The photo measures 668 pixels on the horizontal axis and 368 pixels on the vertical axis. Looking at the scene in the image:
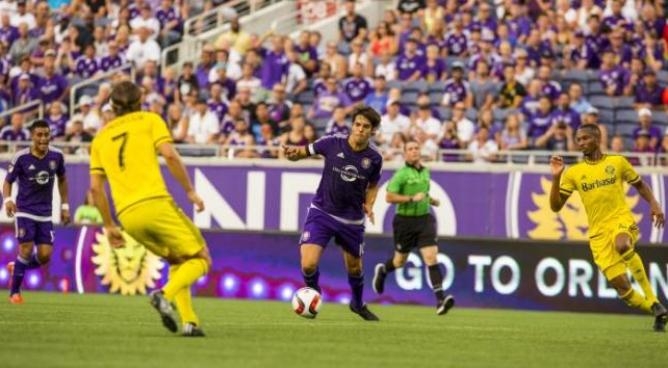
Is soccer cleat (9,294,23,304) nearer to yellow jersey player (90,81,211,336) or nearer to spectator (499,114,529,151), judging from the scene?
yellow jersey player (90,81,211,336)

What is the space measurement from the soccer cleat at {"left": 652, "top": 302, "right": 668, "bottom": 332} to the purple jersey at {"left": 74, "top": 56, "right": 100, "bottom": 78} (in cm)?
1771

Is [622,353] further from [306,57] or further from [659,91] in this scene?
[306,57]

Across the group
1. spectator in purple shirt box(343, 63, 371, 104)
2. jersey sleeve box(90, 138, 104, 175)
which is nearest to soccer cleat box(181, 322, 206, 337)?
jersey sleeve box(90, 138, 104, 175)

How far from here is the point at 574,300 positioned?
23.7m

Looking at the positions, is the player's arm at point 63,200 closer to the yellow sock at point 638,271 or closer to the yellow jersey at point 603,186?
the yellow jersey at point 603,186

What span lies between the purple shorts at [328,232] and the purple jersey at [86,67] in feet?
51.8

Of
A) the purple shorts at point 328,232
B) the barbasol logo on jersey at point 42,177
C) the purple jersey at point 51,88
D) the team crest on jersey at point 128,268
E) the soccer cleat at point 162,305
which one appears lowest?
the team crest on jersey at point 128,268

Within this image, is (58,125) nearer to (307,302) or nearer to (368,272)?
(368,272)

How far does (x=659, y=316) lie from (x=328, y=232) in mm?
3643

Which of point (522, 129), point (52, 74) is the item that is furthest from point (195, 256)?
point (52, 74)

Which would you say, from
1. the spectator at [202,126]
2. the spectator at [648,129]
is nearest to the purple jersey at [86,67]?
the spectator at [202,126]

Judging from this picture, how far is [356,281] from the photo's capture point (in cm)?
1816

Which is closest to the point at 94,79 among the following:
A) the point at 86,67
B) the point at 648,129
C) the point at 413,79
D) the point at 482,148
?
the point at 86,67

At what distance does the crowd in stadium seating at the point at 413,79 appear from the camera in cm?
2786
